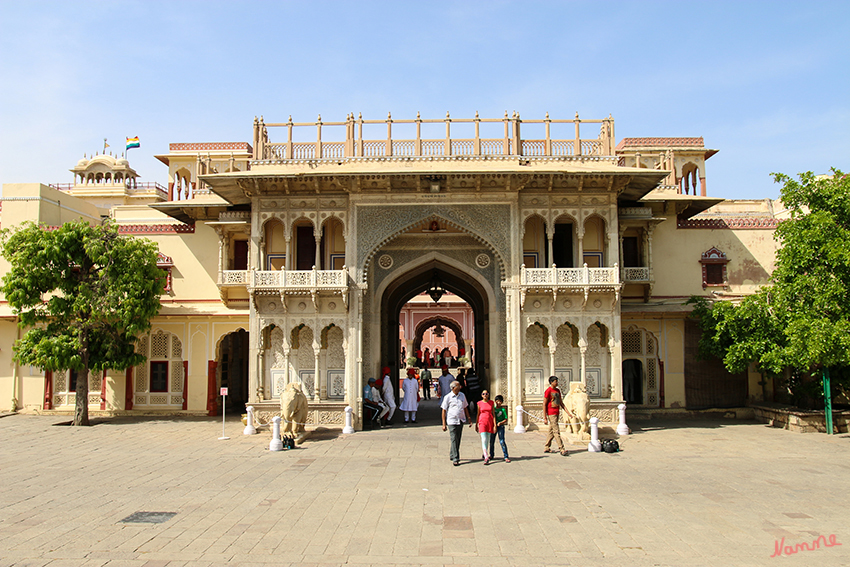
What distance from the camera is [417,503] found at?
339 inches

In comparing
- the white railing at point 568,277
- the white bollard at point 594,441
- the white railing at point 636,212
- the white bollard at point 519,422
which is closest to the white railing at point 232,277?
the white railing at point 568,277

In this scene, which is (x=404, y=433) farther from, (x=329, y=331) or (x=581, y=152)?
(x=581, y=152)

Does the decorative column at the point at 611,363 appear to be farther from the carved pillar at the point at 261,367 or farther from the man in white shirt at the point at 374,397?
the carved pillar at the point at 261,367

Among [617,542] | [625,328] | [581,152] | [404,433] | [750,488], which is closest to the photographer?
[617,542]

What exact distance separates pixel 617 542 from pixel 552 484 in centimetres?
298

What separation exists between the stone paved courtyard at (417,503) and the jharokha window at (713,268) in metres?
6.28

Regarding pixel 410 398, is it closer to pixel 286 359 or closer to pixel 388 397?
pixel 388 397

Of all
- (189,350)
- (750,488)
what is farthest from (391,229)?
(750,488)

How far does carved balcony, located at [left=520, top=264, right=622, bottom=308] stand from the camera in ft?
52.7

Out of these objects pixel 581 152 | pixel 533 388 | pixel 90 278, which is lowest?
pixel 533 388

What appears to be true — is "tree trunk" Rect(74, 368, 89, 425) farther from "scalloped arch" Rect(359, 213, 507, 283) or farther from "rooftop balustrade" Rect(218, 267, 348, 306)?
"scalloped arch" Rect(359, 213, 507, 283)

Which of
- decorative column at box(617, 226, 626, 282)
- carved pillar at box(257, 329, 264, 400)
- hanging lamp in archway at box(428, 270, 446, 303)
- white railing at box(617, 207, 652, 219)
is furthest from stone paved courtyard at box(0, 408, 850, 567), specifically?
hanging lamp in archway at box(428, 270, 446, 303)

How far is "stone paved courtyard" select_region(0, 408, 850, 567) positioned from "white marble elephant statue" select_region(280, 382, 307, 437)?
550mm

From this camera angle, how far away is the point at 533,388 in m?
16.6
